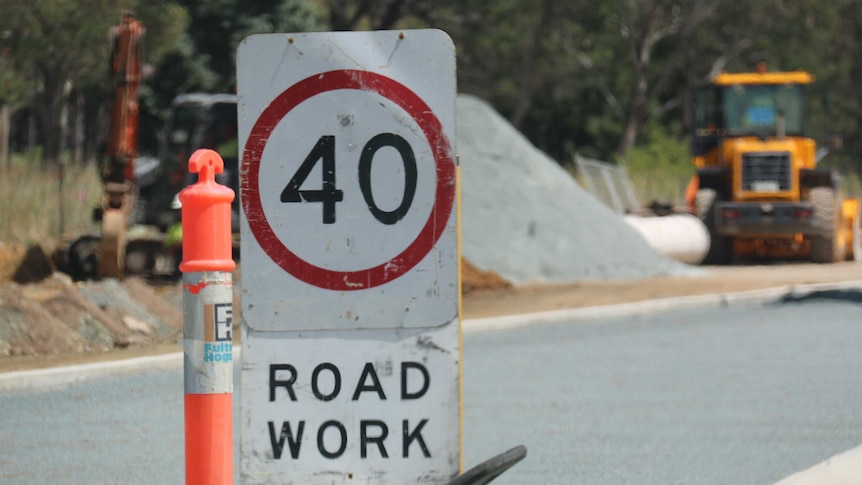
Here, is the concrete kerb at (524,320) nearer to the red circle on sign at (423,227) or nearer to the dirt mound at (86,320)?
the dirt mound at (86,320)

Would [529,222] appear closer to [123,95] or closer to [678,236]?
[678,236]

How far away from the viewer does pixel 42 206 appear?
84.7ft

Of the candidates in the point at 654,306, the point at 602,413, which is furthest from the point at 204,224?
the point at 654,306

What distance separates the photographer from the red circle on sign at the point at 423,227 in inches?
163

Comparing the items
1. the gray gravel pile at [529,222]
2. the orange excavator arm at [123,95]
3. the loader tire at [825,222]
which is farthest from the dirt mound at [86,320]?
the loader tire at [825,222]

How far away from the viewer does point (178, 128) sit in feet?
78.1

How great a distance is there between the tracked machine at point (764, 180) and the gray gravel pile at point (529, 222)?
9.97ft

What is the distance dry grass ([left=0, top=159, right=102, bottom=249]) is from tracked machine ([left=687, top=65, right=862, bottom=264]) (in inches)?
449

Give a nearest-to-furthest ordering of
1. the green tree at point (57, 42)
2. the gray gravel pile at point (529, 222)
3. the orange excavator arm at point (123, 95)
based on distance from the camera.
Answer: the orange excavator arm at point (123, 95)
the gray gravel pile at point (529, 222)
the green tree at point (57, 42)

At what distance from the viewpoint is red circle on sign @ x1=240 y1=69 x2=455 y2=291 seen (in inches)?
163

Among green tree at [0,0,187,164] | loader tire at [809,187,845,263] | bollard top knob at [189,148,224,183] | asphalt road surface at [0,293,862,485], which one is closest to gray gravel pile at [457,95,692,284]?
loader tire at [809,187,845,263]

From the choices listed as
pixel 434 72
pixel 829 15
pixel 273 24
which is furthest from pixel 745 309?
pixel 829 15

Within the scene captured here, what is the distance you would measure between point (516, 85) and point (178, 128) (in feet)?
109

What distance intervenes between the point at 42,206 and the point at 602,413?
61.1 feet
